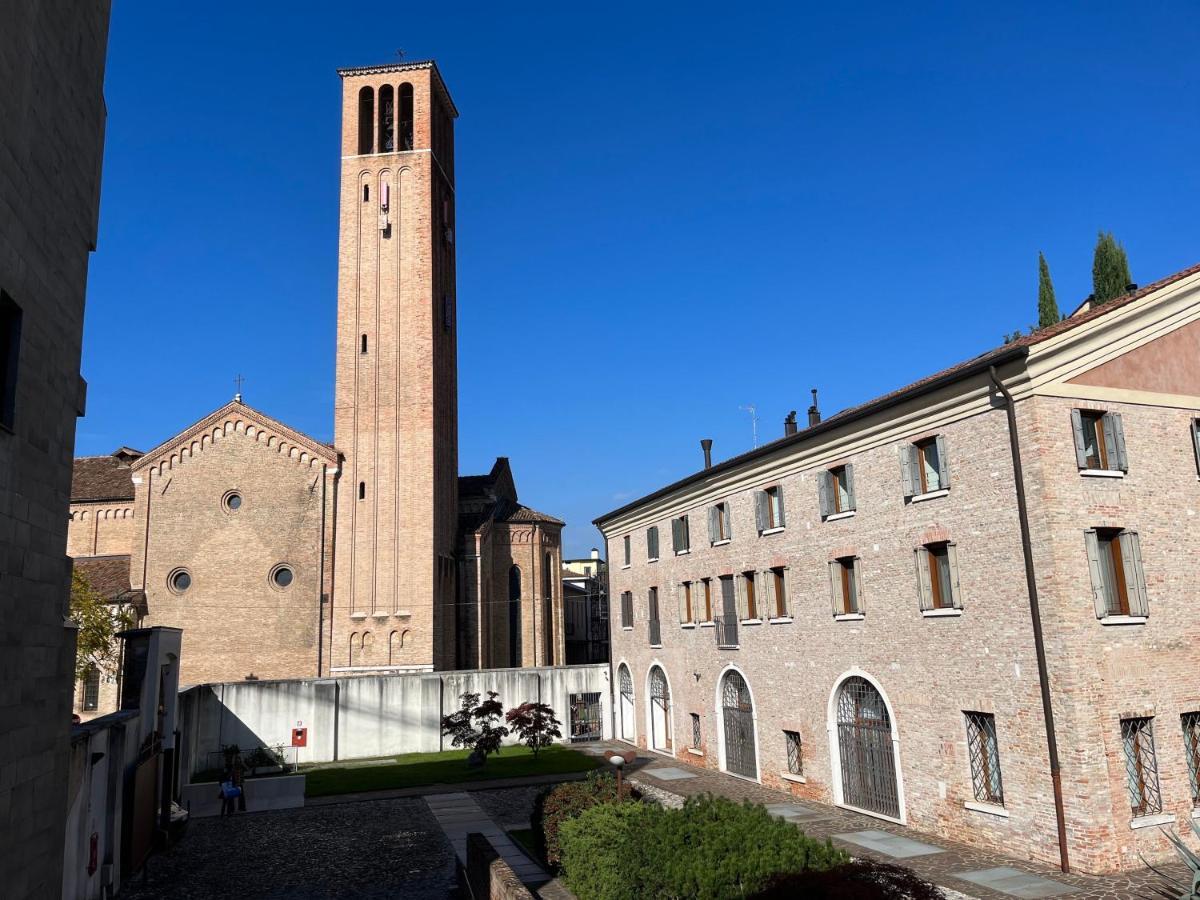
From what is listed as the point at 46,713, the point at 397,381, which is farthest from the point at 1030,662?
the point at 397,381

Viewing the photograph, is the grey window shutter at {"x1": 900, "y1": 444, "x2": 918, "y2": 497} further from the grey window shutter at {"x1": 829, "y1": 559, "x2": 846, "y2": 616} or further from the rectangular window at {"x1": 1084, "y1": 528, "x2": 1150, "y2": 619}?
the rectangular window at {"x1": 1084, "y1": 528, "x2": 1150, "y2": 619}

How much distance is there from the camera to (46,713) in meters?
8.87

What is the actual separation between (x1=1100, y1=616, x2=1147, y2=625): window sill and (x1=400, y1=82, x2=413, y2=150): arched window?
38.4m

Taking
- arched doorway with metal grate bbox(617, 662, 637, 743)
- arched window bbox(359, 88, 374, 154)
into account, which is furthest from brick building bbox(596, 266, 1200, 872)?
arched window bbox(359, 88, 374, 154)

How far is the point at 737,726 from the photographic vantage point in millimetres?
25469

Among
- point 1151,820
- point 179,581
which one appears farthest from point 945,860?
point 179,581

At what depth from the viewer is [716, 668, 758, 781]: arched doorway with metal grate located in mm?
24627

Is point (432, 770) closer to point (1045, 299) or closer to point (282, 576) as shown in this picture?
point (282, 576)

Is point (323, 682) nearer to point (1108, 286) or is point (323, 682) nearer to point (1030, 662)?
point (1030, 662)

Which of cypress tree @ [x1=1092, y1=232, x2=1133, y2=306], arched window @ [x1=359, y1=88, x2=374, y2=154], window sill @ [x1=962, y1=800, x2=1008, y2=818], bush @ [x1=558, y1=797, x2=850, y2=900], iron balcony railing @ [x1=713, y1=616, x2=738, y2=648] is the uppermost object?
arched window @ [x1=359, y1=88, x2=374, y2=154]

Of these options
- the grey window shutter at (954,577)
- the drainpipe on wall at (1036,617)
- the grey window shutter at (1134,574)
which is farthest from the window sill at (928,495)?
the grey window shutter at (1134,574)

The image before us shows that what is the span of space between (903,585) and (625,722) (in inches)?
763

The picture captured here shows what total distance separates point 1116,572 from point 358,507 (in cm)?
3186

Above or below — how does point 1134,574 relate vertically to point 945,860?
above
